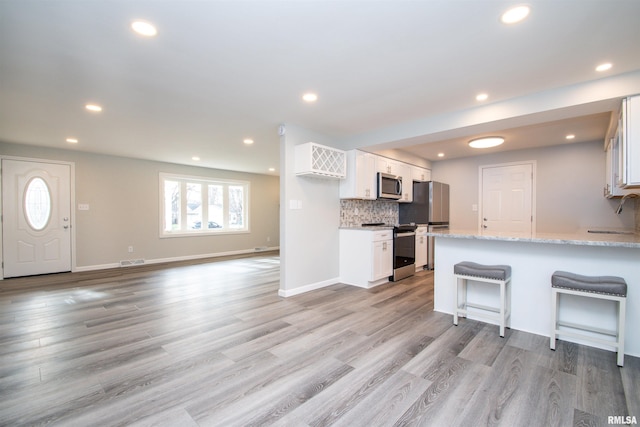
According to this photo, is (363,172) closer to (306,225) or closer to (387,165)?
(387,165)

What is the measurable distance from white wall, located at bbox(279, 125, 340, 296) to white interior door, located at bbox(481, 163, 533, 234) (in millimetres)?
3145

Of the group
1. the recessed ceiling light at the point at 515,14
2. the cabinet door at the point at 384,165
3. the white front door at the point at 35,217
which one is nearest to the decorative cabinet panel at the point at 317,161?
the cabinet door at the point at 384,165

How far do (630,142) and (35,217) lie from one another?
323 inches

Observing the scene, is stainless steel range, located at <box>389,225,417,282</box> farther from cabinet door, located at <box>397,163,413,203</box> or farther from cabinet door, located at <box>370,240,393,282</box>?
cabinet door, located at <box>397,163,413,203</box>

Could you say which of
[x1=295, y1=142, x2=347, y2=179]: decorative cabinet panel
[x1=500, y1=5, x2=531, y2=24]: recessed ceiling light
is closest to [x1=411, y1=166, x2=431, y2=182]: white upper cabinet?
[x1=295, y1=142, x2=347, y2=179]: decorative cabinet panel

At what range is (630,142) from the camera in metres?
2.45

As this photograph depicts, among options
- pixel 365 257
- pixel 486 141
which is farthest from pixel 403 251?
pixel 486 141

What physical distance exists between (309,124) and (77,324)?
11.4 ft

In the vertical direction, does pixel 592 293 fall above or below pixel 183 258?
above

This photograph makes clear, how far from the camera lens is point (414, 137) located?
155 inches

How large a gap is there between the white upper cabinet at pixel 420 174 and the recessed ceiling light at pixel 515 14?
13.4 ft

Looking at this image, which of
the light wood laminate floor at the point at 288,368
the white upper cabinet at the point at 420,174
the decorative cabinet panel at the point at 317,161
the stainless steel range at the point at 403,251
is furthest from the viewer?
the white upper cabinet at the point at 420,174

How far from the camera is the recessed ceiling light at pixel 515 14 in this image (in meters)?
1.76

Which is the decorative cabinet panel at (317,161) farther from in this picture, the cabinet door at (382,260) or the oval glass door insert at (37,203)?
the oval glass door insert at (37,203)
